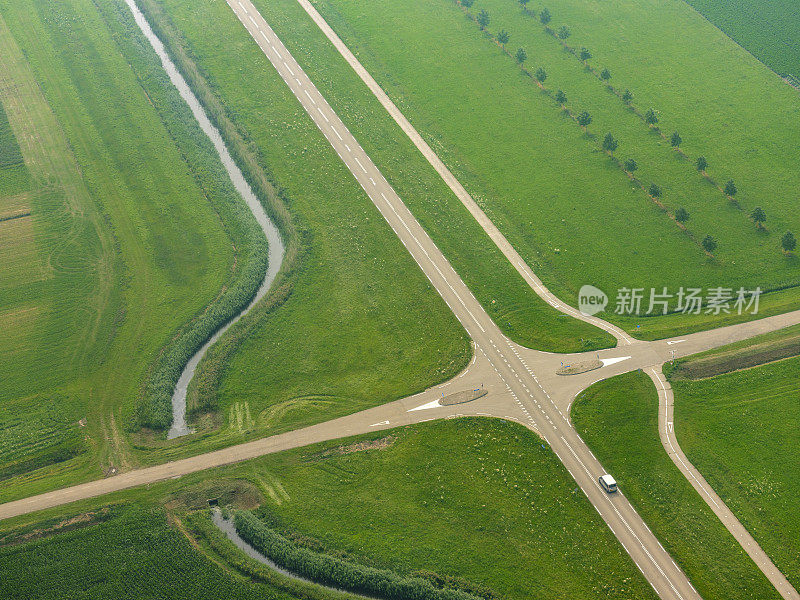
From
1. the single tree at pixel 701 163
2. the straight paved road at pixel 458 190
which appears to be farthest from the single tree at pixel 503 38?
the single tree at pixel 701 163

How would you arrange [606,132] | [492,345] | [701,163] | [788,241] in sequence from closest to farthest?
[492,345] < [788,241] < [701,163] < [606,132]

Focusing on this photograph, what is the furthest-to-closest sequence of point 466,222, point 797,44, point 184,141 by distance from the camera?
1. point 797,44
2. point 184,141
3. point 466,222

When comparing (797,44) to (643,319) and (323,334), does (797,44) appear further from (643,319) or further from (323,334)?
(323,334)

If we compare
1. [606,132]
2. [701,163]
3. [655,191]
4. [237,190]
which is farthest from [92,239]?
[701,163]

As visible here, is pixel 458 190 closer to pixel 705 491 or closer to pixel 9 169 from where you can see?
pixel 705 491

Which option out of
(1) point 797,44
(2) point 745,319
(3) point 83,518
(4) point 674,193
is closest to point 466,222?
(4) point 674,193

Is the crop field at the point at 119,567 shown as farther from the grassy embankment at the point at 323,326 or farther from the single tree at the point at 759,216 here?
the single tree at the point at 759,216
